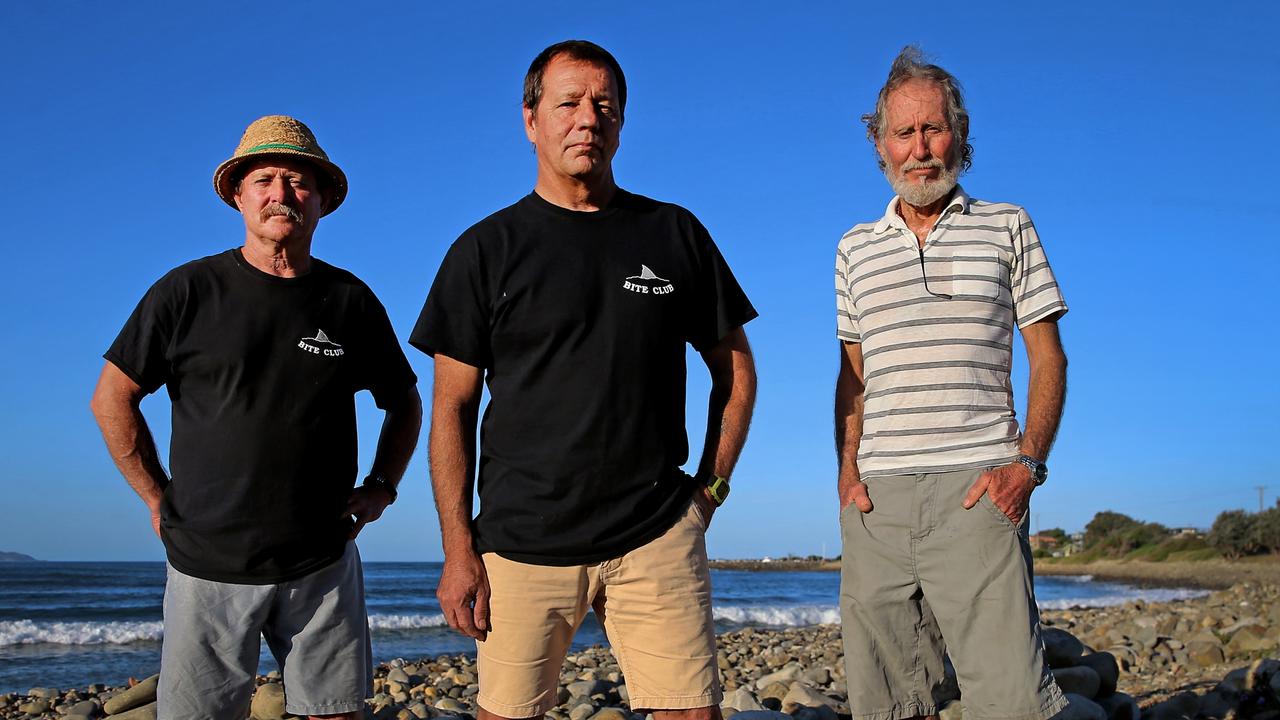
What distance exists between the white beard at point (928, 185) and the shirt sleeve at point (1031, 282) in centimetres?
27

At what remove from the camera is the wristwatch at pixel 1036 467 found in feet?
10.9

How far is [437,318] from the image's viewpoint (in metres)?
3.26

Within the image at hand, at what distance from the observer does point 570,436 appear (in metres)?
3.14

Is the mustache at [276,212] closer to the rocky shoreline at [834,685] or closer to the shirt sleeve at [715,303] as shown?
the shirt sleeve at [715,303]

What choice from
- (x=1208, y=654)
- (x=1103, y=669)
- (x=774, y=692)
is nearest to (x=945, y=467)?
(x=1103, y=669)

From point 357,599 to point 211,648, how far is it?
516 mm

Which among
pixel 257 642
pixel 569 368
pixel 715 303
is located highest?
pixel 715 303

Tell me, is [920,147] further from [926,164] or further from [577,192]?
[577,192]

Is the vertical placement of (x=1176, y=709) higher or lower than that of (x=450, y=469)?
lower

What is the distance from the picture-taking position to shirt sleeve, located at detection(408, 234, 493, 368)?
323 cm

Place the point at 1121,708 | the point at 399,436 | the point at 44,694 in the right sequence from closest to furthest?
the point at 399,436 < the point at 1121,708 < the point at 44,694

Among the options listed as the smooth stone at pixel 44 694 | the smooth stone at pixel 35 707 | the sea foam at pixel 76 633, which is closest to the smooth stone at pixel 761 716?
the smooth stone at pixel 35 707

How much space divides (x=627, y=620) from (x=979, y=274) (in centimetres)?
166

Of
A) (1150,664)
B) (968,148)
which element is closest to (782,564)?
(1150,664)
